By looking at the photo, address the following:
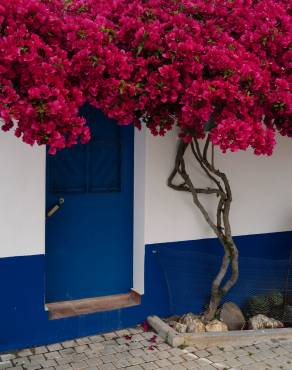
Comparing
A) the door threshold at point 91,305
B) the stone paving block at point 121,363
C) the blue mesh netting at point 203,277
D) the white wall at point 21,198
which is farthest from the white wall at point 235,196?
the stone paving block at point 121,363

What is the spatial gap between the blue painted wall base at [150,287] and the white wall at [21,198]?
0.14 m

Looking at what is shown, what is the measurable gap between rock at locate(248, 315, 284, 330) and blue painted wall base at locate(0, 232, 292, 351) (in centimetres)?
31

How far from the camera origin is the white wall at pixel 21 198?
4684 millimetres

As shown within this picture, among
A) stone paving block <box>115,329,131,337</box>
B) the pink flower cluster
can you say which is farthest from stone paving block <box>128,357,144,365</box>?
the pink flower cluster

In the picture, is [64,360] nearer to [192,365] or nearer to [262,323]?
[192,365]

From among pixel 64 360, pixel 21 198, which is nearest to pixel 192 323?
pixel 64 360

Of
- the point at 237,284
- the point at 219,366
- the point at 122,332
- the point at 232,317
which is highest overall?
the point at 237,284

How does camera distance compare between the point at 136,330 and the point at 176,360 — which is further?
the point at 136,330

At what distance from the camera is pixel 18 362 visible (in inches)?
181

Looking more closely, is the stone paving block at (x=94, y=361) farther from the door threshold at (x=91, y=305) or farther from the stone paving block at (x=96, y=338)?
the door threshold at (x=91, y=305)

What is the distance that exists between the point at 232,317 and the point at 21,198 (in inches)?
98.8

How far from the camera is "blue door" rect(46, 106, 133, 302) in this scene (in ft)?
17.3

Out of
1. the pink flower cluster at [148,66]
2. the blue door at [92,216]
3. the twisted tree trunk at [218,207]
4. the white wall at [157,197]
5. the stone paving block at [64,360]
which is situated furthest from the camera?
the twisted tree trunk at [218,207]

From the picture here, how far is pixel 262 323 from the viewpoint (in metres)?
5.46
